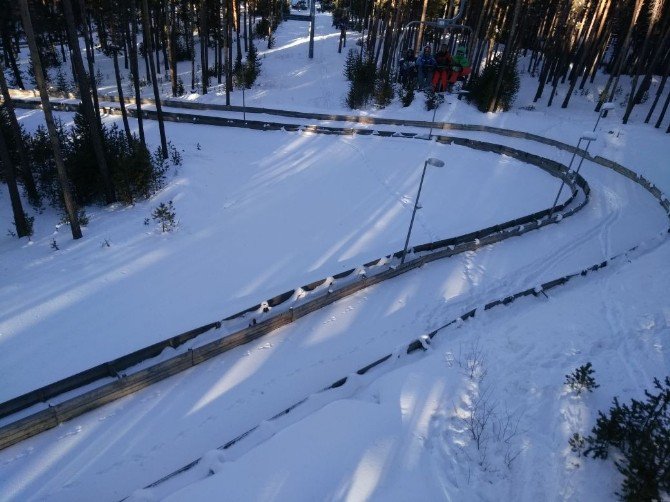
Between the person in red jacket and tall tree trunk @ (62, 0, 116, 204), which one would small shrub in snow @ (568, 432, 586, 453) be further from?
the person in red jacket

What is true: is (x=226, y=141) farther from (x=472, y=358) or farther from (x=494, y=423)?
(x=494, y=423)

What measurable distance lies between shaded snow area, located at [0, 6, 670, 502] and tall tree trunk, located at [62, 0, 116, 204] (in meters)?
1.18

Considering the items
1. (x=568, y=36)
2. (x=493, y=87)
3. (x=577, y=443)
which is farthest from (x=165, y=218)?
(x=568, y=36)

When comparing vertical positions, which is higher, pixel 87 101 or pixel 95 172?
pixel 87 101

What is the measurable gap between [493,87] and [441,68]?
433 cm

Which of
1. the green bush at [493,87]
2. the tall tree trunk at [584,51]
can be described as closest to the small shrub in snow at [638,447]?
the green bush at [493,87]

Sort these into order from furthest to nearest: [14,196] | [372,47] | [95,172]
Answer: [372,47] < [95,172] < [14,196]

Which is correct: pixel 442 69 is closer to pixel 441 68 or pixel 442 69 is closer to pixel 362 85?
pixel 441 68

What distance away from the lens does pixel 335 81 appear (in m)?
39.2

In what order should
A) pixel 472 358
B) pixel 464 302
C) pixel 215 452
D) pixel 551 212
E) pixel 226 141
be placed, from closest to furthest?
pixel 215 452 < pixel 472 358 < pixel 464 302 < pixel 551 212 < pixel 226 141

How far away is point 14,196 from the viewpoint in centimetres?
1526

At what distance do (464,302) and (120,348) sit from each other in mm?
9997

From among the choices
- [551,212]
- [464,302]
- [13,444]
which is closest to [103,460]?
[13,444]

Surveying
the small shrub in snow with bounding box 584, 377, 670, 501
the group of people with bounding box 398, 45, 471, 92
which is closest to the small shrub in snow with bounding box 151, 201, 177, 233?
the small shrub in snow with bounding box 584, 377, 670, 501
